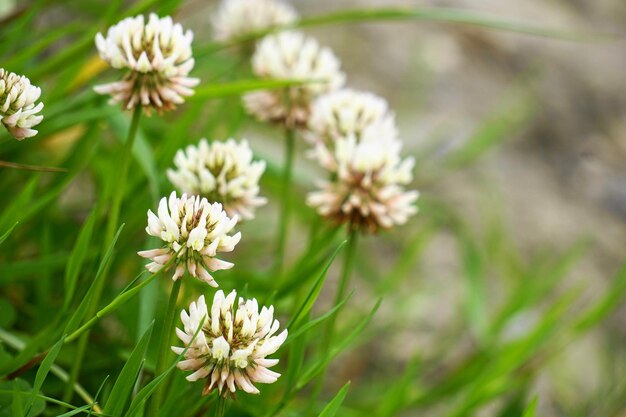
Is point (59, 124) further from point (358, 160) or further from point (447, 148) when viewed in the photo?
point (447, 148)

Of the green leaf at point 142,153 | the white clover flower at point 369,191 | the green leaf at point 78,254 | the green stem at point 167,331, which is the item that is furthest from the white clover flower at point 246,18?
the green stem at point 167,331

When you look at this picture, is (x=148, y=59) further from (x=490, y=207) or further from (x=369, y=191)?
(x=490, y=207)

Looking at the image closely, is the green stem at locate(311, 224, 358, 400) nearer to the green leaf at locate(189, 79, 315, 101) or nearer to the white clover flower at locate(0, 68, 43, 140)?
the green leaf at locate(189, 79, 315, 101)

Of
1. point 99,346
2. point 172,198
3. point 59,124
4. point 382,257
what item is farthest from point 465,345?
point 172,198

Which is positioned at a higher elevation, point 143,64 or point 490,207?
point 490,207

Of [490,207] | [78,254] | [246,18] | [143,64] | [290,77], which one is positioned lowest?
[78,254]

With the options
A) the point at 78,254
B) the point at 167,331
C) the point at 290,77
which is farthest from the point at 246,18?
the point at 167,331
